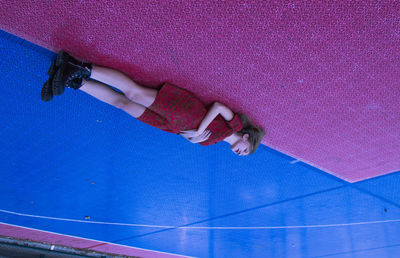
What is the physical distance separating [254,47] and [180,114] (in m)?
0.58

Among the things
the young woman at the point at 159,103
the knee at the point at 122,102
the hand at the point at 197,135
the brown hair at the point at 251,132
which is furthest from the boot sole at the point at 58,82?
the brown hair at the point at 251,132

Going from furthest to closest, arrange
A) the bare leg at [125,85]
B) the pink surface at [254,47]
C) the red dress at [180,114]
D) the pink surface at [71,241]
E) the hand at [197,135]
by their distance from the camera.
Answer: the pink surface at [71,241]
the hand at [197,135]
the red dress at [180,114]
the bare leg at [125,85]
the pink surface at [254,47]

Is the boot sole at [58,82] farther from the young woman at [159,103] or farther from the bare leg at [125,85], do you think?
the bare leg at [125,85]

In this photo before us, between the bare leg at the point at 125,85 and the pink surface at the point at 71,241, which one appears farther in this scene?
the pink surface at the point at 71,241

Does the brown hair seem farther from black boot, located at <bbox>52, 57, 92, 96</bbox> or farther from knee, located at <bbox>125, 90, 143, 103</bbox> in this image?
black boot, located at <bbox>52, 57, 92, 96</bbox>

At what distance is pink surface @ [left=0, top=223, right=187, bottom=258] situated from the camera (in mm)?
4430

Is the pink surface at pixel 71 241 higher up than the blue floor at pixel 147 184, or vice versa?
the blue floor at pixel 147 184

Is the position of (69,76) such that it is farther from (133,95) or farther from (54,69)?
(133,95)

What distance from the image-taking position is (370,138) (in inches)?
88.7

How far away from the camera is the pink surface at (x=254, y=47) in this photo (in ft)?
4.36

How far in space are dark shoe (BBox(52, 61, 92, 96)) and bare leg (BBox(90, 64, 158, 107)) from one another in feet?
0.15

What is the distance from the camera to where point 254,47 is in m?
1.51

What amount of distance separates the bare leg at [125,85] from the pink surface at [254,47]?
5cm

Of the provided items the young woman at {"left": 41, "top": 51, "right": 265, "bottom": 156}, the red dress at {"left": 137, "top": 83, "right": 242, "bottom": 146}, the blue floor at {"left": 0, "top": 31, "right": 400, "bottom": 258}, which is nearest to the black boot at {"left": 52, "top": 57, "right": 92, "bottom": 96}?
the young woman at {"left": 41, "top": 51, "right": 265, "bottom": 156}
